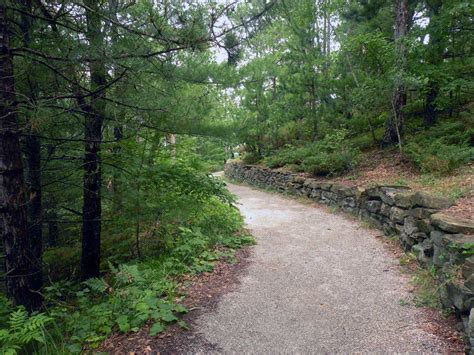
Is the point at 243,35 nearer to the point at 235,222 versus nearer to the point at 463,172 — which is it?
the point at 235,222

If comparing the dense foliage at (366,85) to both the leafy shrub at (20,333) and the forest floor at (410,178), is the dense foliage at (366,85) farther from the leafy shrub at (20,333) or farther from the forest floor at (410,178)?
the leafy shrub at (20,333)

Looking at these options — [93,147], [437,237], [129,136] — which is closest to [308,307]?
[437,237]

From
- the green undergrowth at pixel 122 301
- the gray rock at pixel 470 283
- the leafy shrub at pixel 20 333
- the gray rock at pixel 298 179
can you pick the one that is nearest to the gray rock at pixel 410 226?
the gray rock at pixel 470 283

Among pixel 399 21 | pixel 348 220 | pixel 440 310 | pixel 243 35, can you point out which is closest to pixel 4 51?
pixel 243 35

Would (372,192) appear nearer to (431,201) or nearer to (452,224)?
(431,201)

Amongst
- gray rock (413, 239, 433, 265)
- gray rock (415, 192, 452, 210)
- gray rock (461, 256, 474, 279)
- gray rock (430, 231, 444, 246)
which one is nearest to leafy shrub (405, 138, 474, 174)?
gray rock (415, 192, 452, 210)

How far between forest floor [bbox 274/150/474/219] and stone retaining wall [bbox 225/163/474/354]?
290mm

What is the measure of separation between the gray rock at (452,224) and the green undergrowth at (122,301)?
286 cm

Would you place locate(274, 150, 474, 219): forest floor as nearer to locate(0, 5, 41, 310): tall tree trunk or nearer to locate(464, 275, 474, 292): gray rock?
locate(464, 275, 474, 292): gray rock

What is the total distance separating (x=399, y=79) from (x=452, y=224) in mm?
4473

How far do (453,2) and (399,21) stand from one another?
126cm

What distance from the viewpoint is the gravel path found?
8.80ft

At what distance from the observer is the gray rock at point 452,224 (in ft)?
10.8

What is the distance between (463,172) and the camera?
569cm
